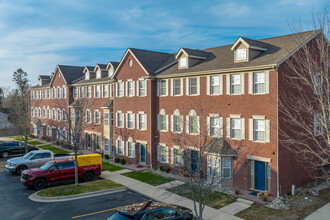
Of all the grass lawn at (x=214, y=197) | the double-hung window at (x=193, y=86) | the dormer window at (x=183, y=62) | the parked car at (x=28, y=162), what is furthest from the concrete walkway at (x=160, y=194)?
the dormer window at (x=183, y=62)

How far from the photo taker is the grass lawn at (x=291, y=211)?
15352 millimetres

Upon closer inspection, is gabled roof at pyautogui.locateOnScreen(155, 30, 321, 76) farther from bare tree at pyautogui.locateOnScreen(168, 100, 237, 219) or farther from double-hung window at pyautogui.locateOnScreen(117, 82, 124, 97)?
double-hung window at pyautogui.locateOnScreen(117, 82, 124, 97)

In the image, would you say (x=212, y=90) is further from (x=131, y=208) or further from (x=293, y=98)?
(x=131, y=208)

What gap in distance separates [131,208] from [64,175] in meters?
12.2

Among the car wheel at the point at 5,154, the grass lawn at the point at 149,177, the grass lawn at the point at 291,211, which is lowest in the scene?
the grass lawn at the point at 291,211

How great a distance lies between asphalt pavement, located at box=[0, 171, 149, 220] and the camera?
51.7ft

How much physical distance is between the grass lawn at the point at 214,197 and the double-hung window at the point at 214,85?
25.1 feet

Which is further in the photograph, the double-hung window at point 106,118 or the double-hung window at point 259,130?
the double-hung window at point 106,118

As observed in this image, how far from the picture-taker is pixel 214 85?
22109 mm

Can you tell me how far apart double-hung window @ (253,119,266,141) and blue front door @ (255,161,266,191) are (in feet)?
5.80

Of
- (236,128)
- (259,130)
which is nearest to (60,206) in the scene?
(236,128)

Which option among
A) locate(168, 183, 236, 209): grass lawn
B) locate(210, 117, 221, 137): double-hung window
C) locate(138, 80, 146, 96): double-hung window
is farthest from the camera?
locate(138, 80, 146, 96): double-hung window

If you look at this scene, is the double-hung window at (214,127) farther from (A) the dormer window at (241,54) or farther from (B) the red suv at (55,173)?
(B) the red suv at (55,173)

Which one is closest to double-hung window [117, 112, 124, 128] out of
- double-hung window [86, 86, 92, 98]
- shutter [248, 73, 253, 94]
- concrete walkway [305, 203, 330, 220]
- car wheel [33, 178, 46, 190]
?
double-hung window [86, 86, 92, 98]
